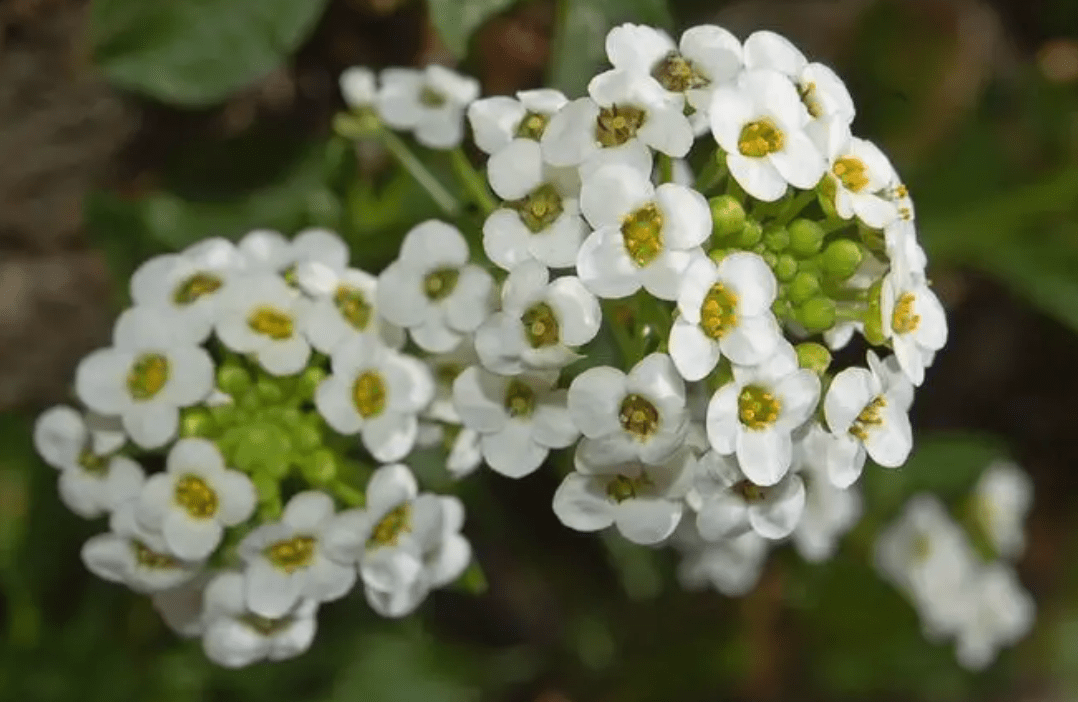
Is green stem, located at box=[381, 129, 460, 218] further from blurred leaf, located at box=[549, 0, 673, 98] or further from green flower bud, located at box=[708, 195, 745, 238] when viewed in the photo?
green flower bud, located at box=[708, 195, 745, 238]

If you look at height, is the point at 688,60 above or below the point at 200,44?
above

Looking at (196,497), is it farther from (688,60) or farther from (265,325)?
(688,60)

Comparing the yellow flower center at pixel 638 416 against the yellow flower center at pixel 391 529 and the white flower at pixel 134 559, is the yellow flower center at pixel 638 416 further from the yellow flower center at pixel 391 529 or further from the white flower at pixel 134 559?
the white flower at pixel 134 559

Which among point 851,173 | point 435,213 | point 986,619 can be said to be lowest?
point 986,619

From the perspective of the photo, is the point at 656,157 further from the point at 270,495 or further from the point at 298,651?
the point at 298,651

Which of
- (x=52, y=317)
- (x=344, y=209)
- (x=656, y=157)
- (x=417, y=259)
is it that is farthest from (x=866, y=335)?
(x=52, y=317)

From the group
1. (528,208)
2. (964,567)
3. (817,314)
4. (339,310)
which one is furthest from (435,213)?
(964,567)
